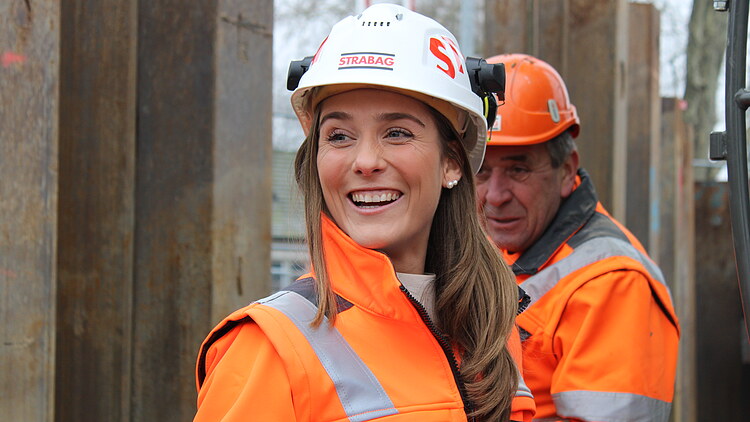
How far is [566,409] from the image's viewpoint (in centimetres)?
308

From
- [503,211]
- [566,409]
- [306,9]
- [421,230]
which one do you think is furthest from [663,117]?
[306,9]

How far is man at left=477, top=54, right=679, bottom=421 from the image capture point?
3.07m

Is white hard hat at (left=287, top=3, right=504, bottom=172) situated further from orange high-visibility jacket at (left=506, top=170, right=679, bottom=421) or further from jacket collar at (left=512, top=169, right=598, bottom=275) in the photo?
jacket collar at (left=512, top=169, right=598, bottom=275)

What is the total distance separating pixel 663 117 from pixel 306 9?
1527 cm

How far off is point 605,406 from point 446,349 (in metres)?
0.93

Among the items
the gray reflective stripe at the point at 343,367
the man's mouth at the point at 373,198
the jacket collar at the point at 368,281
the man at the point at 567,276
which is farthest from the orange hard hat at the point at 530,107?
the gray reflective stripe at the point at 343,367

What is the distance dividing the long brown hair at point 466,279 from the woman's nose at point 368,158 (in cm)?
17

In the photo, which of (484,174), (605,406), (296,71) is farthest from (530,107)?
(296,71)

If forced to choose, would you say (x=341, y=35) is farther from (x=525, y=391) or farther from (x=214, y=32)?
(x=525, y=391)

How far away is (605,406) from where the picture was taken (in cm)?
303

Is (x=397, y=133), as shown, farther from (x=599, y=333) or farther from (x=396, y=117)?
(x=599, y=333)

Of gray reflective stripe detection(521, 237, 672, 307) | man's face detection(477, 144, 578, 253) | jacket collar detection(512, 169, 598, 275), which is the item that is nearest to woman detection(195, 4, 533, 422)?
gray reflective stripe detection(521, 237, 672, 307)

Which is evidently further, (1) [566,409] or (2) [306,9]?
(2) [306,9]

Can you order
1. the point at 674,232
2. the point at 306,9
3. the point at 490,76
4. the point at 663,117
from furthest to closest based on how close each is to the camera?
the point at 306,9, the point at 663,117, the point at 674,232, the point at 490,76
